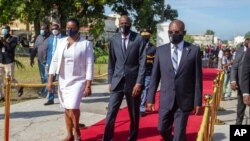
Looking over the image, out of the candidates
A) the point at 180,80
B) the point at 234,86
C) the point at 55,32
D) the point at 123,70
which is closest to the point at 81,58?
the point at 123,70

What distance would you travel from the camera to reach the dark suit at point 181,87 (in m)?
5.65

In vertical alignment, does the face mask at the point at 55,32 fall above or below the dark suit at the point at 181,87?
above

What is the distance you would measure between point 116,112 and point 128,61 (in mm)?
776

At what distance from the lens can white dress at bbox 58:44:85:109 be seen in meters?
6.81

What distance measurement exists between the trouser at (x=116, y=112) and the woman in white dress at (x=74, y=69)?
0.39 metres

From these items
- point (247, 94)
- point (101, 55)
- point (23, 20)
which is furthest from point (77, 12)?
point (101, 55)

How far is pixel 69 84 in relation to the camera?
22.5ft

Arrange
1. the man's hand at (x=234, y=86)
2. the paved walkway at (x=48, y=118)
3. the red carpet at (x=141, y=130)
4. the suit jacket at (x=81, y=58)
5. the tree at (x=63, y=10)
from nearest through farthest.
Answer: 1. the suit jacket at (x=81, y=58)
2. the red carpet at (x=141, y=130)
3. the paved walkway at (x=48, y=118)
4. the man's hand at (x=234, y=86)
5. the tree at (x=63, y=10)

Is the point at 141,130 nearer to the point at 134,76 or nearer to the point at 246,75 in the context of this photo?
the point at 134,76

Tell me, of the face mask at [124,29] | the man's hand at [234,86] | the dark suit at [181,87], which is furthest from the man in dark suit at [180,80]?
the man's hand at [234,86]

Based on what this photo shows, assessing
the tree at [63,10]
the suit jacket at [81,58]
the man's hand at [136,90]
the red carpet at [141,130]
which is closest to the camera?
the man's hand at [136,90]

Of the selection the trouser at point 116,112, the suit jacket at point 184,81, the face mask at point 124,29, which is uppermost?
the face mask at point 124,29

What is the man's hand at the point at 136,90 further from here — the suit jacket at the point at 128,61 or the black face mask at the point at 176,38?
the black face mask at the point at 176,38

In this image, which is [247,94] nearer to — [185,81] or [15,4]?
[185,81]
